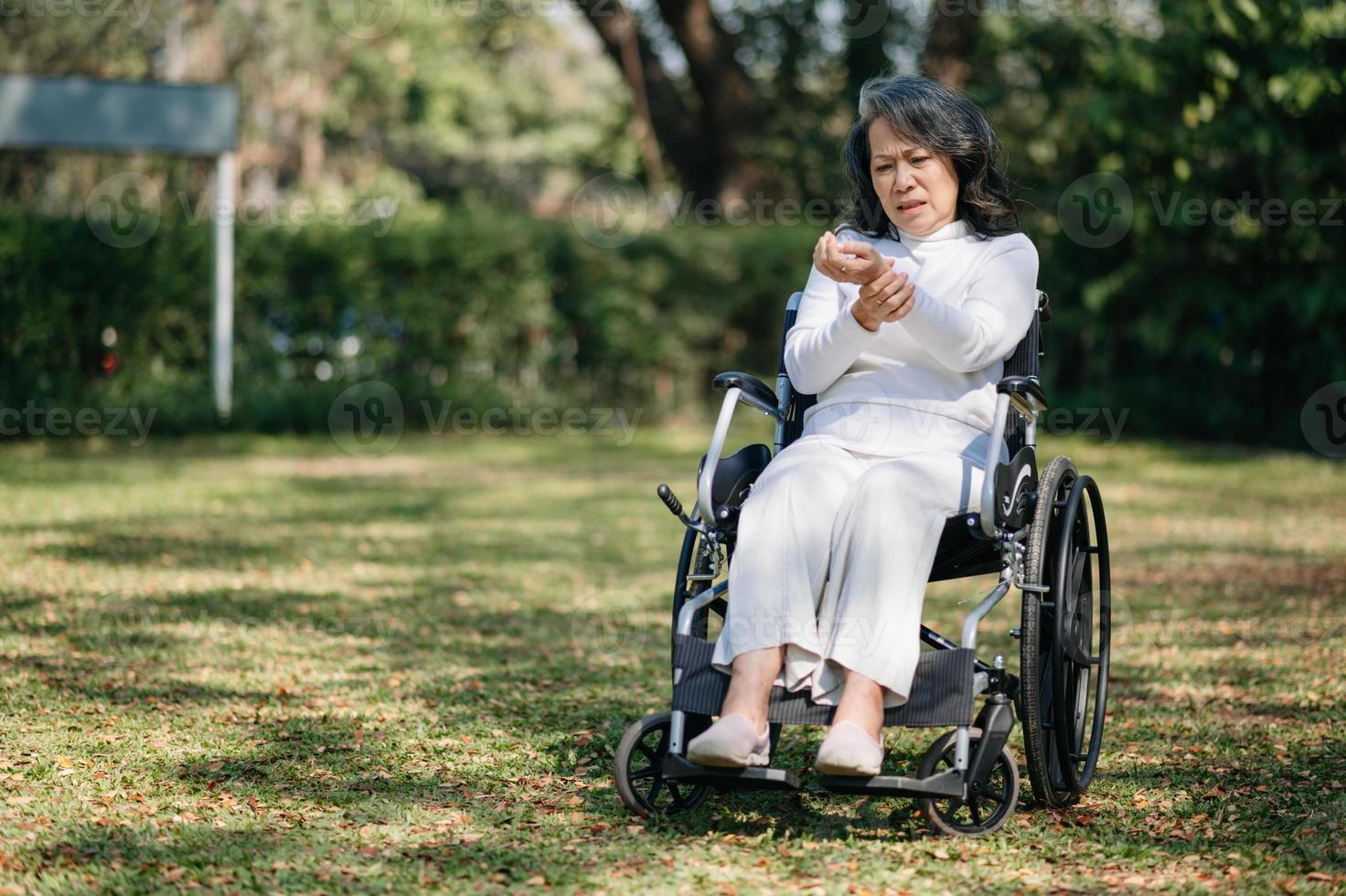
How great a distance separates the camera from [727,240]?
14.3 metres

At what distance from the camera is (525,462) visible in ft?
39.1

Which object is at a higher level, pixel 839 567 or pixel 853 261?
pixel 853 261

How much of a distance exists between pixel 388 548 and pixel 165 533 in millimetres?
1200

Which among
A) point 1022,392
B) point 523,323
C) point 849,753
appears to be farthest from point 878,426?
point 523,323

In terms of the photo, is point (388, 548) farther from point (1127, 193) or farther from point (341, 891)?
point (1127, 193)

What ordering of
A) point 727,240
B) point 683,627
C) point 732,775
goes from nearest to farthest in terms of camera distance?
point 732,775
point 683,627
point 727,240

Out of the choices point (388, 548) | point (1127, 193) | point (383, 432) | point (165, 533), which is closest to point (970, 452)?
point (388, 548)

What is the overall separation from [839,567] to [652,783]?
0.72 metres

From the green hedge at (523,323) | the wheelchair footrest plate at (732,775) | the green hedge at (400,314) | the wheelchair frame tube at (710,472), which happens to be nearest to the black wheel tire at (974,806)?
the wheelchair footrest plate at (732,775)

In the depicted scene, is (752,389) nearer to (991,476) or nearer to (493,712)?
(991,476)

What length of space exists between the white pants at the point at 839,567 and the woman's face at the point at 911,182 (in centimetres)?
66

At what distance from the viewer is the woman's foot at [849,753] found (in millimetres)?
3004

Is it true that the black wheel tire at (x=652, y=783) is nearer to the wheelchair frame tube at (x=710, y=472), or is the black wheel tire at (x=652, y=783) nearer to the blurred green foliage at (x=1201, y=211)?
the wheelchair frame tube at (x=710, y=472)

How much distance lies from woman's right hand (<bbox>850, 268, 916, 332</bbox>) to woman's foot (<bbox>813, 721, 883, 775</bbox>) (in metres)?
0.91
